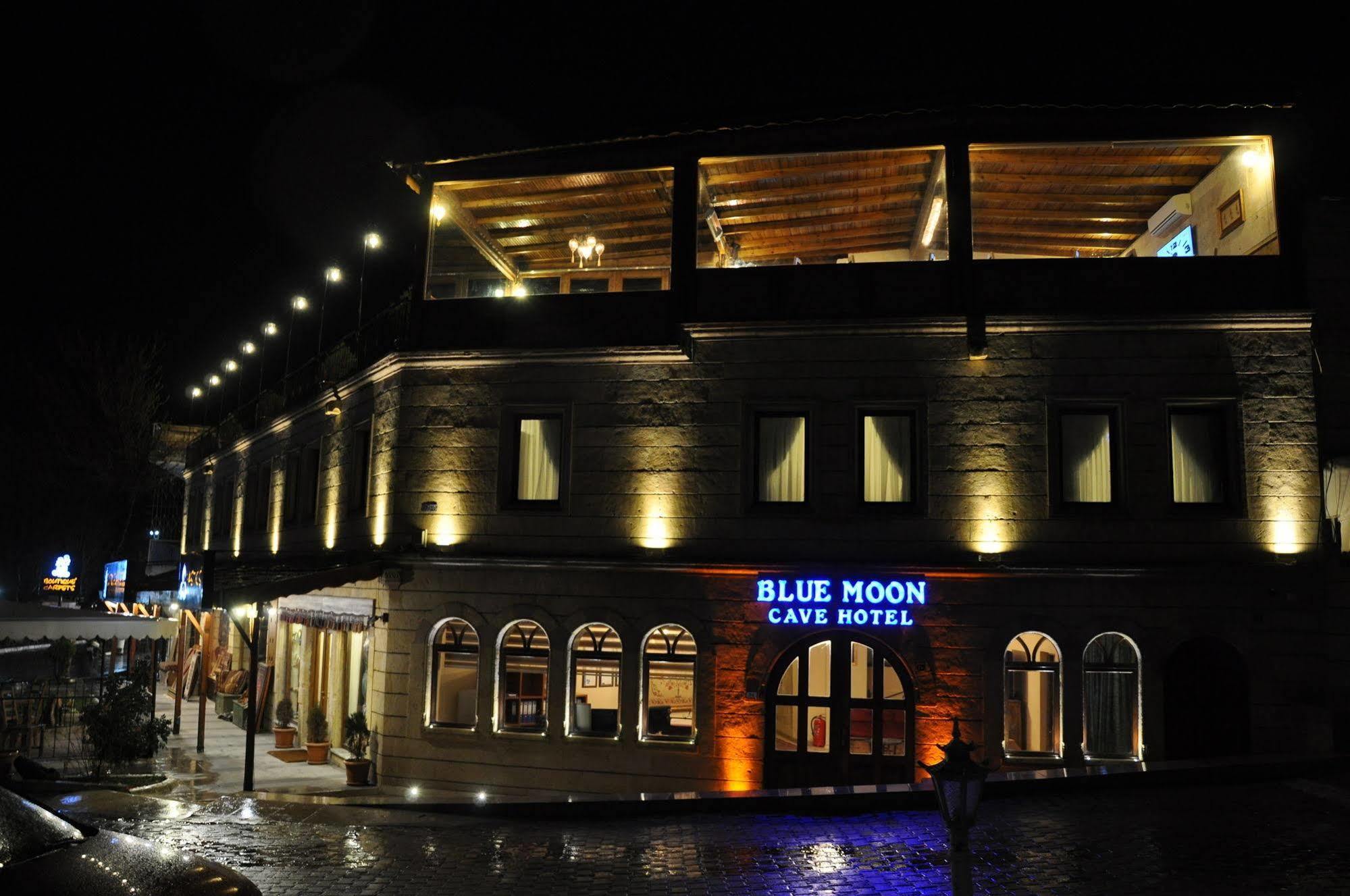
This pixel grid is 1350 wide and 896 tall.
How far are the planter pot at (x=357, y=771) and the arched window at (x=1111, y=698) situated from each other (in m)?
12.3

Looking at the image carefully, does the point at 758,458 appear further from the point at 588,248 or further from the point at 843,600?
the point at 588,248

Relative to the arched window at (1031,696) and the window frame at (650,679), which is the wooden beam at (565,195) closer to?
the window frame at (650,679)

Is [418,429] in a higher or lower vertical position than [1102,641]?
higher

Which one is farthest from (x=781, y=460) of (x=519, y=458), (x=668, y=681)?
(x=519, y=458)

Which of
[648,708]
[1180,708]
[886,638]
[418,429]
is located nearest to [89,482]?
[418,429]

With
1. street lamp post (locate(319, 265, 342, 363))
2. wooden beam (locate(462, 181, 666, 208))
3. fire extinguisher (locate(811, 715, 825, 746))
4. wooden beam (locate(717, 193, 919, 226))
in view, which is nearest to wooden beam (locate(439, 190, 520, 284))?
wooden beam (locate(462, 181, 666, 208))

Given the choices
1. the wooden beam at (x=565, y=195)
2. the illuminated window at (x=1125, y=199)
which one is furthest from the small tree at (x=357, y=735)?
the illuminated window at (x=1125, y=199)

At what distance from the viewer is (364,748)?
17.8 metres

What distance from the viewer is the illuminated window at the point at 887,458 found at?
55.3 feet

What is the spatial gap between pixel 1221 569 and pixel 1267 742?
273cm

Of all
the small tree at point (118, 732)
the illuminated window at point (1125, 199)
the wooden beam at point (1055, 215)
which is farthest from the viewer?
the wooden beam at point (1055, 215)

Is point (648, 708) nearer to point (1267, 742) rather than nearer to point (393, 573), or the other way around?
point (393, 573)

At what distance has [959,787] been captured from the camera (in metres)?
7.87

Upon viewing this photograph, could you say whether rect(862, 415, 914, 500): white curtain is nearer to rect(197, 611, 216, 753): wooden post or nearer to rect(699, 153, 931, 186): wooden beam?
rect(699, 153, 931, 186): wooden beam
